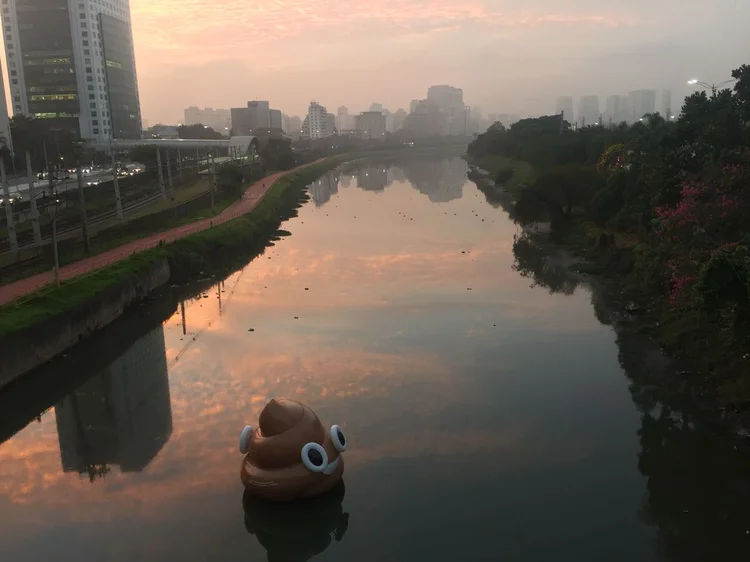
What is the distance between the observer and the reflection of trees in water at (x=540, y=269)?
24045 millimetres

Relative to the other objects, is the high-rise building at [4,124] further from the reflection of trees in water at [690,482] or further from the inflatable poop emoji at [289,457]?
the reflection of trees in water at [690,482]

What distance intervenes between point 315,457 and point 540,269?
18879 millimetres

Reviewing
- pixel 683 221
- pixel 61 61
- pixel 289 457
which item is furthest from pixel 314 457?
pixel 61 61

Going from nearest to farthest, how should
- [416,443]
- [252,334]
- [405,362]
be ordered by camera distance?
1. [416,443]
2. [405,362]
3. [252,334]

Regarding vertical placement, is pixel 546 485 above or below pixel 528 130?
below

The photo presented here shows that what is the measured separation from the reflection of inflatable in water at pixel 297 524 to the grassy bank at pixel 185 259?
9.04 meters

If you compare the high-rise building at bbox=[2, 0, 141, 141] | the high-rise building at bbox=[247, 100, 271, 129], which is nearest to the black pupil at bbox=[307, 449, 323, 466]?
the high-rise building at bbox=[2, 0, 141, 141]

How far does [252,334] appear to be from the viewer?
19.0 metres

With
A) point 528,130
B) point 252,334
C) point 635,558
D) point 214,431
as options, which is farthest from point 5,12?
point 635,558

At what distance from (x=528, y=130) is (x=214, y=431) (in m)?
72.3

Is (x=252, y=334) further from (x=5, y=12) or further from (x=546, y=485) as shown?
(x=5, y=12)

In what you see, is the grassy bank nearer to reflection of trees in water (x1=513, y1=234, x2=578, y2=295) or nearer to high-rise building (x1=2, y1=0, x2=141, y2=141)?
reflection of trees in water (x1=513, y1=234, x2=578, y2=295)

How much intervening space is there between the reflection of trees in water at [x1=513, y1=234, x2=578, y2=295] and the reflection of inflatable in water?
1505 cm

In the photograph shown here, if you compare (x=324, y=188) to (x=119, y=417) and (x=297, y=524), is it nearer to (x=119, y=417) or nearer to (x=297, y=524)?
(x=119, y=417)
